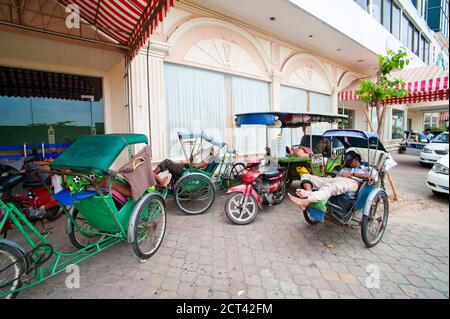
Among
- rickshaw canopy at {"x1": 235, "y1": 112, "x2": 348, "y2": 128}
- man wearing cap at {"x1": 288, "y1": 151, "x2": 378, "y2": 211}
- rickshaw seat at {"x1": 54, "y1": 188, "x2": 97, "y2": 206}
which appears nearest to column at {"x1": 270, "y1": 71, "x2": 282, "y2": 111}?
rickshaw canopy at {"x1": 235, "y1": 112, "x2": 348, "y2": 128}

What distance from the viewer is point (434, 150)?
7516 millimetres

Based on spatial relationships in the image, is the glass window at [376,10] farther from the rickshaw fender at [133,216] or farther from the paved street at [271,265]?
the rickshaw fender at [133,216]

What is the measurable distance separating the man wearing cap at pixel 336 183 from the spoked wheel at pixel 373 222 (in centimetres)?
29

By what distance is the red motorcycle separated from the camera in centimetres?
375

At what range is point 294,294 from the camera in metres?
2.12

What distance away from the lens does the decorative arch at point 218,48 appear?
18.5 ft

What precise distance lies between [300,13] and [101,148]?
273 inches

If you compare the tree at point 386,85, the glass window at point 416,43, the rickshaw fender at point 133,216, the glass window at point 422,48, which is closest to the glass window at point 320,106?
the tree at point 386,85

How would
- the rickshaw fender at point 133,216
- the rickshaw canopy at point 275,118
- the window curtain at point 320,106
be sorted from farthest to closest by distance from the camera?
the window curtain at point 320,106, the rickshaw canopy at point 275,118, the rickshaw fender at point 133,216

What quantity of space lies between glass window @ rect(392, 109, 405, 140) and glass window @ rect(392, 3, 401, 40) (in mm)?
4713

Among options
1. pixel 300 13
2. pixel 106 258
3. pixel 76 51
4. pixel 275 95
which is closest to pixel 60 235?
pixel 106 258

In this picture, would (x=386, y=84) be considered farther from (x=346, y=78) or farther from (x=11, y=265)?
(x=346, y=78)
